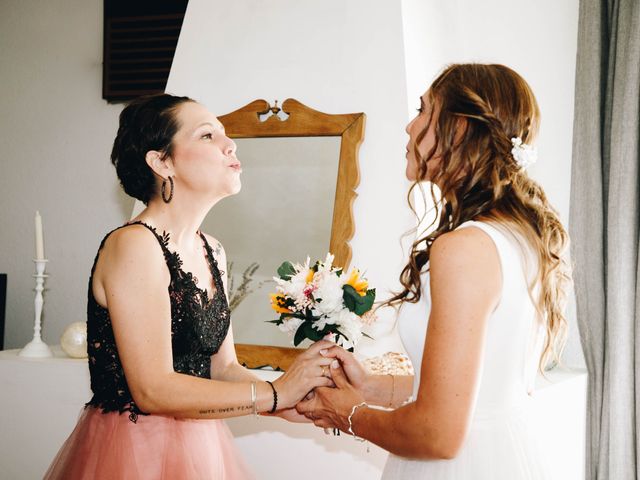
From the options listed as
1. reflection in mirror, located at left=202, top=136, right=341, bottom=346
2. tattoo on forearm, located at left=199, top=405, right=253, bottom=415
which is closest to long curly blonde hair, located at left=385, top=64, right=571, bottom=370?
tattoo on forearm, located at left=199, top=405, right=253, bottom=415

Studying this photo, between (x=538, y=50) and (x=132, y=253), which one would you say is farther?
(x=538, y=50)

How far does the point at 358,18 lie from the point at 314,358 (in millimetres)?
1570

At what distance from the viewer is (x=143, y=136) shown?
6.05 ft

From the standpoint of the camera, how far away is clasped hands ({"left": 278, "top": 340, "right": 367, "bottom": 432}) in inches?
70.3

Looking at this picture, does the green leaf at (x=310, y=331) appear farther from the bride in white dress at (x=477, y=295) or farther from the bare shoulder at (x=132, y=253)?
the bare shoulder at (x=132, y=253)

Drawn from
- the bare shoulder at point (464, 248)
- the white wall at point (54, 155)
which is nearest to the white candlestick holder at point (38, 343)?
the white wall at point (54, 155)

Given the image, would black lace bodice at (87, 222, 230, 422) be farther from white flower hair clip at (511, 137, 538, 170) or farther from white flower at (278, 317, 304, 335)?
white flower hair clip at (511, 137, 538, 170)

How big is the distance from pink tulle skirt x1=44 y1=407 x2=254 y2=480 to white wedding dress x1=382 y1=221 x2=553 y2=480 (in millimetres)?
528

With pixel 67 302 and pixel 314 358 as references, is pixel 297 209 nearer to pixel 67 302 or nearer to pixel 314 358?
pixel 314 358

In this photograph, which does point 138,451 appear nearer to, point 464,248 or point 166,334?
point 166,334

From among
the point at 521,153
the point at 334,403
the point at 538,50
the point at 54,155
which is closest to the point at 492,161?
the point at 521,153

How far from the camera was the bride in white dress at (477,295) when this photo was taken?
4.13 ft

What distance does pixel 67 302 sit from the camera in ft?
13.5

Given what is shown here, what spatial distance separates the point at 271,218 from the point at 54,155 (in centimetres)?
205
